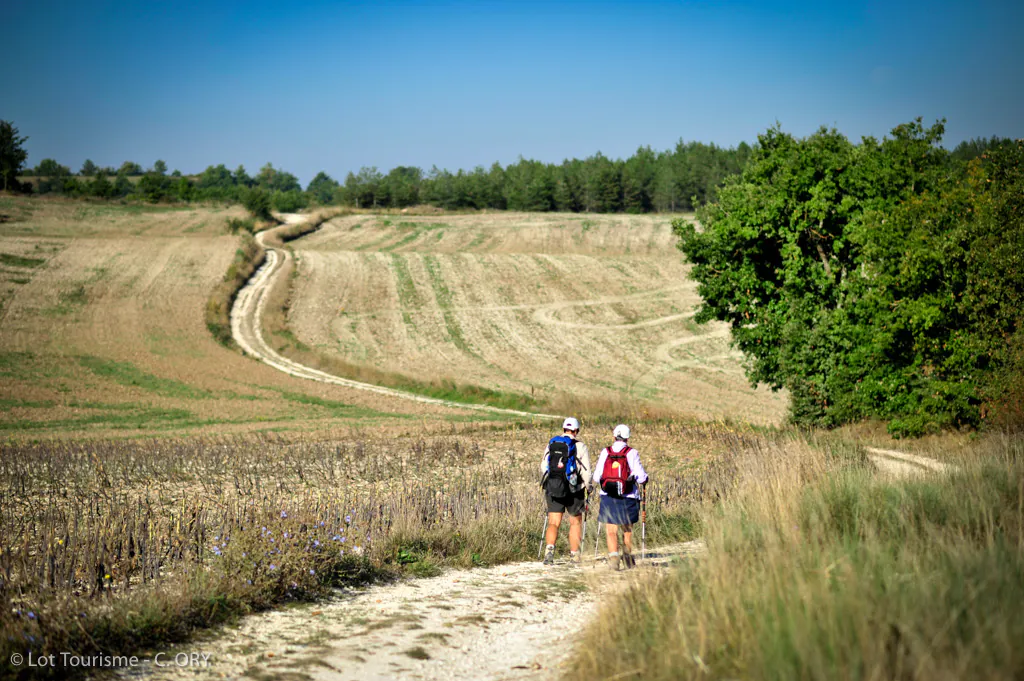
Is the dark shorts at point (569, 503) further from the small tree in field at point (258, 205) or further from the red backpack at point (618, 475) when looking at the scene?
the small tree in field at point (258, 205)

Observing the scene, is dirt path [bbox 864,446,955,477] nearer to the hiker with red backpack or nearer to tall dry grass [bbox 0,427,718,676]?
tall dry grass [bbox 0,427,718,676]

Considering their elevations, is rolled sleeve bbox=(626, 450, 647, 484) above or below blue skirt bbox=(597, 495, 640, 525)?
above

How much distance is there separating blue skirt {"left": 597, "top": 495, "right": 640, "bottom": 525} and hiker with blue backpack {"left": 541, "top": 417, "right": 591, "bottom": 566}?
0.62 metres

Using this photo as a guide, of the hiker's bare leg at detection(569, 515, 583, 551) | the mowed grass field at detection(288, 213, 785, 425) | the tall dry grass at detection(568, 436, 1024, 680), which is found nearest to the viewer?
the tall dry grass at detection(568, 436, 1024, 680)

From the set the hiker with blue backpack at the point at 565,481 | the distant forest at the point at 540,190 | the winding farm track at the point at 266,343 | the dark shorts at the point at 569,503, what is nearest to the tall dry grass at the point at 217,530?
the hiker with blue backpack at the point at 565,481

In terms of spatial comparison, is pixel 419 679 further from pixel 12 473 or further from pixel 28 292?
pixel 28 292

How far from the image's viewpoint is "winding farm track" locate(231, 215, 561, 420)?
39531 mm

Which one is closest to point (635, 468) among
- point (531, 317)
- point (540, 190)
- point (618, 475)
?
point (618, 475)

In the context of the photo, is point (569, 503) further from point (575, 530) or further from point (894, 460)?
point (894, 460)

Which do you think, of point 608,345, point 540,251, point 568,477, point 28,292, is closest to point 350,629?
point 568,477

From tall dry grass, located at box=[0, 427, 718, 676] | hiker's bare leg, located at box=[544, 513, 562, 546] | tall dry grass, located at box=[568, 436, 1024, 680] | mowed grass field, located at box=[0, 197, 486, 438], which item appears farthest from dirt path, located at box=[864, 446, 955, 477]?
mowed grass field, located at box=[0, 197, 486, 438]

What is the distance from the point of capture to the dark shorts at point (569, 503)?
12.1m

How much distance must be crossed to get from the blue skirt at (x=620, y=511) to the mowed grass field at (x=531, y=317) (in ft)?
74.9

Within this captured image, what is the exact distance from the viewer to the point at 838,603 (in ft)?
18.3
